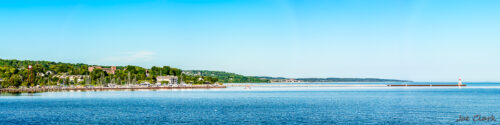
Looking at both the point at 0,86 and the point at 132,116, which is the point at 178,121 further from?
the point at 0,86

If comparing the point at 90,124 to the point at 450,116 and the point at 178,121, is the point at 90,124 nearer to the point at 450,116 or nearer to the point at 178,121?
the point at 178,121

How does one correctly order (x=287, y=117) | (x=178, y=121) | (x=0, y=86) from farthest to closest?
1. (x=0, y=86)
2. (x=287, y=117)
3. (x=178, y=121)

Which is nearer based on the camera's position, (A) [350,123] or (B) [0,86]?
(A) [350,123]

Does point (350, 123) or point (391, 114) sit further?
point (391, 114)

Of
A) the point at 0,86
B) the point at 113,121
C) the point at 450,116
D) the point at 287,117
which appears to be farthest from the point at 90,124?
the point at 0,86

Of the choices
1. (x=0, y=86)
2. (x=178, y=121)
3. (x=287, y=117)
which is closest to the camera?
(x=178, y=121)

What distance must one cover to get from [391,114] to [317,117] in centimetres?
967

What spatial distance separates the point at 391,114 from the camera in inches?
2287

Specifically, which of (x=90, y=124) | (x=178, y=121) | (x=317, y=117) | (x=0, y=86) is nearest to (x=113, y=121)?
(x=90, y=124)

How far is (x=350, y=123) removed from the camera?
158 ft

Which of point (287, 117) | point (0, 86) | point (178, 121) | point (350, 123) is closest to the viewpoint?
point (350, 123)

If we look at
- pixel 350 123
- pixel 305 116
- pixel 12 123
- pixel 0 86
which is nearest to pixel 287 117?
pixel 305 116

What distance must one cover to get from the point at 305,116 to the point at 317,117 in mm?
1678

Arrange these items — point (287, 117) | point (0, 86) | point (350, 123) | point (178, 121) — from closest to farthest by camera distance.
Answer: point (350, 123) → point (178, 121) → point (287, 117) → point (0, 86)
